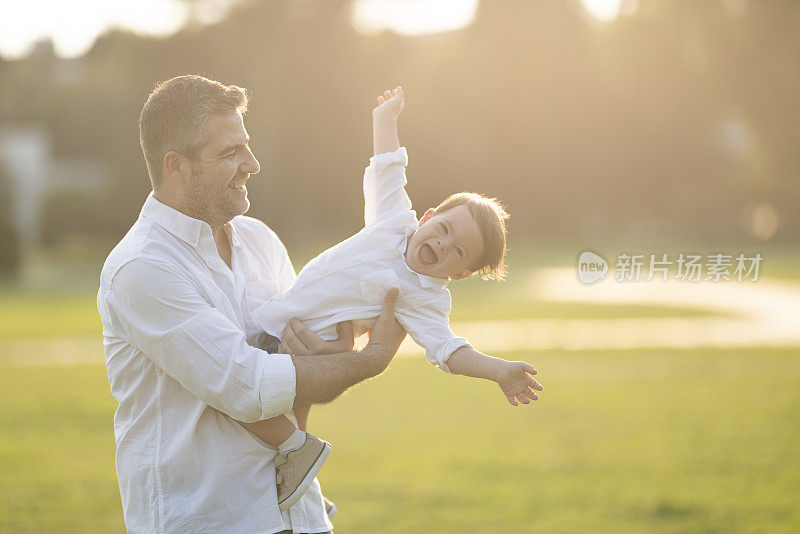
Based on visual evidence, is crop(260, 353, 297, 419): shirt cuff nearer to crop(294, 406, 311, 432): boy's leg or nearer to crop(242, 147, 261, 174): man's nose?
crop(294, 406, 311, 432): boy's leg

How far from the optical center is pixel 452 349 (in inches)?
131

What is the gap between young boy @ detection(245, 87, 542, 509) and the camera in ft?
10.8

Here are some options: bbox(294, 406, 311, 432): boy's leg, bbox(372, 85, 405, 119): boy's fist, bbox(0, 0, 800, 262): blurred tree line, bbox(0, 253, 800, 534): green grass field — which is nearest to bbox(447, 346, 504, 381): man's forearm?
bbox(294, 406, 311, 432): boy's leg

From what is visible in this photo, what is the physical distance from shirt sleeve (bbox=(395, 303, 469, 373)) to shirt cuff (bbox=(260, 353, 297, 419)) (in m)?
0.63

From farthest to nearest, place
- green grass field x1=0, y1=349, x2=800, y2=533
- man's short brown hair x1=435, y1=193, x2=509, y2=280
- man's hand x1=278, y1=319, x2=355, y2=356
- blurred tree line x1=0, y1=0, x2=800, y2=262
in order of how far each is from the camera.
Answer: blurred tree line x1=0, y1=0, x2=800, y2=262, green grass field x1=0, y1=349, x2=800, y2=533, man's short brown hair x1=435, y1=193, x2=509, y2=280, man's hand x1=278, y1=319, x2=355, y2=356

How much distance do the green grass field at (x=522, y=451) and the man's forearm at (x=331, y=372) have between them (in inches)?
180

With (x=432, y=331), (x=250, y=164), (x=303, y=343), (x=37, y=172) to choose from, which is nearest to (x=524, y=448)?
(x=432, y=331)

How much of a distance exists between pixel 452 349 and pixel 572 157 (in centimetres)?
4031

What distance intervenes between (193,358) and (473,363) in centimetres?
99

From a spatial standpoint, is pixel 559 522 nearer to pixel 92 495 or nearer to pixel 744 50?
pixel 92 495

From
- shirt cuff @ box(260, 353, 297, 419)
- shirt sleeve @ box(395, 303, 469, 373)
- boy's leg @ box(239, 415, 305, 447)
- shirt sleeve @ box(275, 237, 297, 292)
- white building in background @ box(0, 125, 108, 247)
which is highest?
white building in background @ box(0, 125, 108, 247)

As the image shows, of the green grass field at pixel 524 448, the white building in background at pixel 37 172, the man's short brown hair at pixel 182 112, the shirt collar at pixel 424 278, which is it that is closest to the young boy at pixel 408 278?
the shirt collar at pixel 424 278

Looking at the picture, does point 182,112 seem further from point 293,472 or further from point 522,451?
point 522,451

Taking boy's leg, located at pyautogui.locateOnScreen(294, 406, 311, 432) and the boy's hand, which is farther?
boy's leg, located at pyautogui.locateOnScreen(294, 406, 311, 432)
